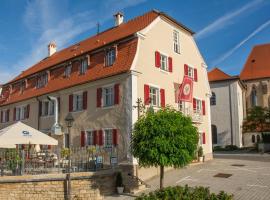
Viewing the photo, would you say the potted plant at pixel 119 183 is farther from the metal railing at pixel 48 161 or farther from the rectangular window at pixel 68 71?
the rectangular window at pixel 68 71

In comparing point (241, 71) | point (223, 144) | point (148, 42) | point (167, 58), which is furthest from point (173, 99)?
point (241, 71)

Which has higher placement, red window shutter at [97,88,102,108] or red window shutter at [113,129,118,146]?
red window shutter at [97,88,102,108]

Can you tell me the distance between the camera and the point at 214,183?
18.4m

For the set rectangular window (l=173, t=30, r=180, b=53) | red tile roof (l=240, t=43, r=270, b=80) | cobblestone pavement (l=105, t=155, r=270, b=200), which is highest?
red tile roof (l=240, t=43, r=270, b=80)

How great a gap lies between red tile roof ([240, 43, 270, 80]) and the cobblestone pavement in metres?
29.7

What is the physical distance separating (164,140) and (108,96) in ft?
24.9

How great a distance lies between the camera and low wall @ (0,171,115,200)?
1628 cm

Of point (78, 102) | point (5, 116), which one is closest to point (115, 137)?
point (78, 102)

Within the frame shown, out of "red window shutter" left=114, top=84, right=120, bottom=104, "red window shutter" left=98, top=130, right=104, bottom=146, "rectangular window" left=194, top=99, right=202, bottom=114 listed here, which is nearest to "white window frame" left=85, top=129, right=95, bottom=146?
"red window shutter" left=98, top=130, right=104, bottom=146

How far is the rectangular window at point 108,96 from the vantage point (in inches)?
877

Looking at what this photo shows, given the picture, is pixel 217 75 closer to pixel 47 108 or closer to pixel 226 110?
pixel 226 110

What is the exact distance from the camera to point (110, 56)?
23172 millimetres

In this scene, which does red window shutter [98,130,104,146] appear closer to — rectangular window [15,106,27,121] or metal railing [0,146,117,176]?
metal railing [0,146,117,176]

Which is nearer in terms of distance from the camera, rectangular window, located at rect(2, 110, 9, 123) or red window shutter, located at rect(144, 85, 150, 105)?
red window shutter, located at rect(144, 85, 150, 105)
